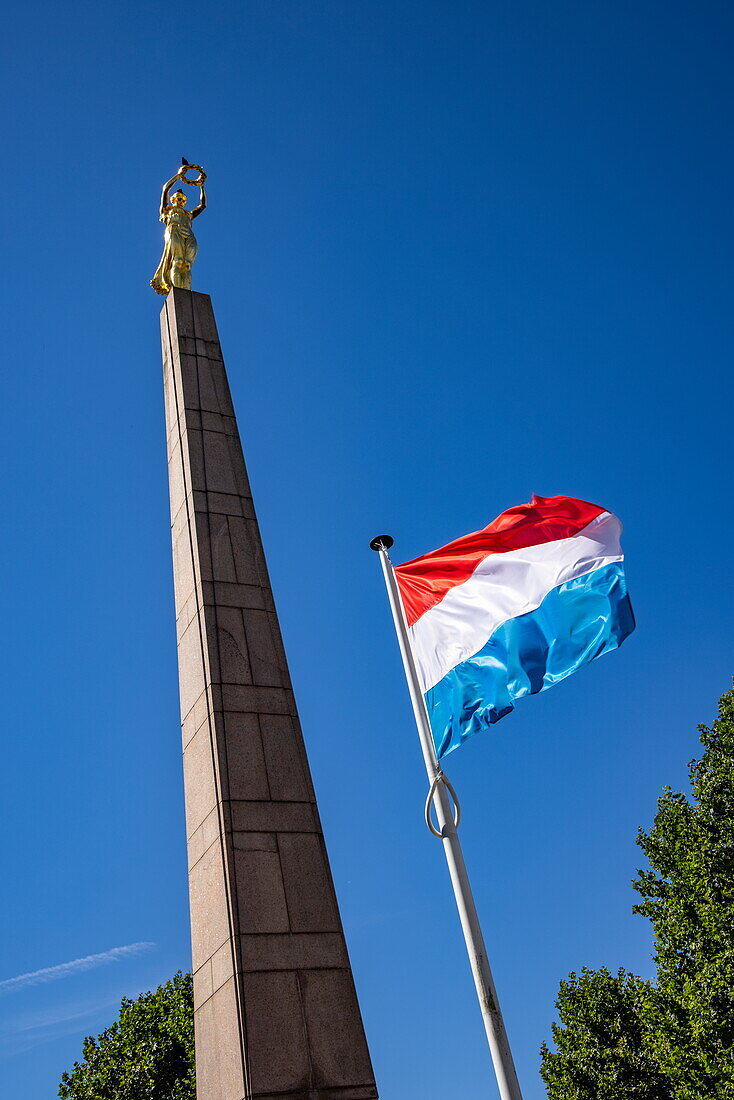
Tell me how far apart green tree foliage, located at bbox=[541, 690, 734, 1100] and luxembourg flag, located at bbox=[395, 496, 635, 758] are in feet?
48.4

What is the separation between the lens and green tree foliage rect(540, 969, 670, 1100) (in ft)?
86.7

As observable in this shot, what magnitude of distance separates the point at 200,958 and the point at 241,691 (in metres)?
2.72

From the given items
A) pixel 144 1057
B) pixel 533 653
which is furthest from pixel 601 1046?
pixel 533 653

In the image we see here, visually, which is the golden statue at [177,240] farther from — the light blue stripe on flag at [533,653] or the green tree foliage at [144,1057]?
the green tree foliage at [144,1057]

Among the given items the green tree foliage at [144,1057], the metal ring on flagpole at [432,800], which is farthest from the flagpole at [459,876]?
the green tree foliage at [144,1057]

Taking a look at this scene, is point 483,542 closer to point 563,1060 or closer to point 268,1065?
point 268,1065

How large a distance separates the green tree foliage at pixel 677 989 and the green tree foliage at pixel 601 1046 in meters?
0.03

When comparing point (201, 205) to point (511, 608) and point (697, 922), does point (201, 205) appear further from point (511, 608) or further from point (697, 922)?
point (697, 922)

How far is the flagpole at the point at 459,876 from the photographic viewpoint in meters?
7.98

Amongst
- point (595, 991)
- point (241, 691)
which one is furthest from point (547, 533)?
point (595, 991)

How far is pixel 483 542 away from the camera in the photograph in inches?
456

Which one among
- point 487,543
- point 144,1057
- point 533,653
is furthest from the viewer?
point 144,1057

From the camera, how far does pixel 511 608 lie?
10.9 m

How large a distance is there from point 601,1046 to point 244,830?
2388 cm
